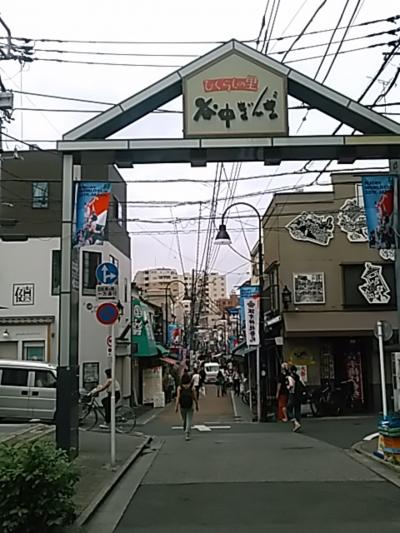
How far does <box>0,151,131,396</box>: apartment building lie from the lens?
31953 mm

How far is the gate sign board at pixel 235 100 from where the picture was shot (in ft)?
43.5

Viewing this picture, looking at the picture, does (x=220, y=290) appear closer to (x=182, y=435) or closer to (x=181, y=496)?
(x=182, y=435)

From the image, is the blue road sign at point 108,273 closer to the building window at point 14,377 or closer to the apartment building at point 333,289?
the building window at point 14,377

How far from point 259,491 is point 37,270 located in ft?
76.2

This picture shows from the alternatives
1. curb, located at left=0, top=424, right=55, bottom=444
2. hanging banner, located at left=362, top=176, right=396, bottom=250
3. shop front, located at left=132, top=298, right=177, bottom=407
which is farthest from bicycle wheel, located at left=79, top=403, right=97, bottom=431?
hanging banner, located at left=362, top=176, right=396, bottom=250

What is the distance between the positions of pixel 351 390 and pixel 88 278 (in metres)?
12.0

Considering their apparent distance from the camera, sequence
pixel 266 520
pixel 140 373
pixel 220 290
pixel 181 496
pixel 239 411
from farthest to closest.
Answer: pixel 220 290
pixel 140 373
pixel 239 411
pixel 181 496
pixel 266 520

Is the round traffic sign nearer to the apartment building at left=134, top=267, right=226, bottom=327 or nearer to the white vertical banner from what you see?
the white vertical banner

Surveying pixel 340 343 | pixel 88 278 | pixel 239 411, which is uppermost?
pixel 88 278

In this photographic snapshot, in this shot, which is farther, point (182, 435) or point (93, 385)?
point (93, 385)

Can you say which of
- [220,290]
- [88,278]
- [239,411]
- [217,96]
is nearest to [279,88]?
[217,96]

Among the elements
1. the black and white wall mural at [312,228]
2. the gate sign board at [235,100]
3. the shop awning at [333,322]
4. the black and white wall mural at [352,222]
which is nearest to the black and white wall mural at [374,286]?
the shop awning at [333,322]

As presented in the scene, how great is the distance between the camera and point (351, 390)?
31.1 m

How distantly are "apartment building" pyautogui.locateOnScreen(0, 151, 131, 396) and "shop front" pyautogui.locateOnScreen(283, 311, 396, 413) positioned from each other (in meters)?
7.76
